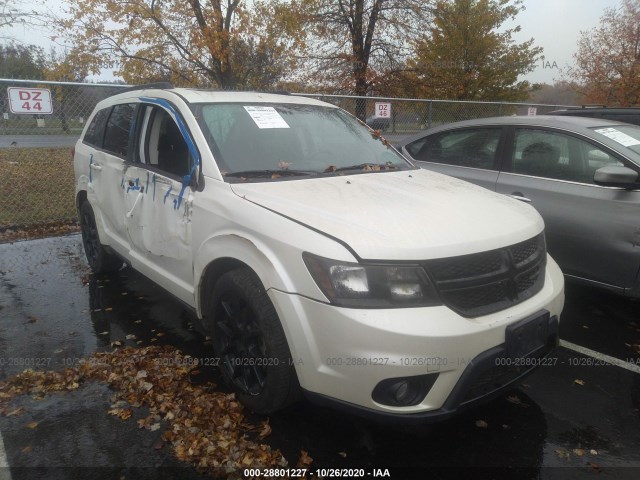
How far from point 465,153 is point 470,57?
1839cm

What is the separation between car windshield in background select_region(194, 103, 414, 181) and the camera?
3156 mm

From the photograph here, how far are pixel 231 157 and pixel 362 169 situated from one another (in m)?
0.93

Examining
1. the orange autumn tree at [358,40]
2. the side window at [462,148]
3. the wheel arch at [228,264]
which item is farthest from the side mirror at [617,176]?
the orange autumn tree at [358,40]

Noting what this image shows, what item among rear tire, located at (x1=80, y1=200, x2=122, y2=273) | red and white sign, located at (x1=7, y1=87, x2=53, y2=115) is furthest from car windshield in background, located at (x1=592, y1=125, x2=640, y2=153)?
red and white sign, located at (x1=7, y1=87, x2=53, y2=115)

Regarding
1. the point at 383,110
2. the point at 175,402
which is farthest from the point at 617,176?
the point at 383,110

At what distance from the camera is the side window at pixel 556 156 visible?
405 centimetres

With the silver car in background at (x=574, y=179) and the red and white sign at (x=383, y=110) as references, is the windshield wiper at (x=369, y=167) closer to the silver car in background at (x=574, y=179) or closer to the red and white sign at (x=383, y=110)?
the silver car in background at (x=574, y=179)

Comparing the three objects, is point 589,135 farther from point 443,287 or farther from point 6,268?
point 6,268

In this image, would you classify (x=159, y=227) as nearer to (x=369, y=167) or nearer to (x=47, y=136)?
(x=369, y=167)

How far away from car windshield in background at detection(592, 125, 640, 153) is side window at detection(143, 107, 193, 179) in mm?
3395

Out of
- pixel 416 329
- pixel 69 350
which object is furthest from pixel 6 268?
pixel 416 329

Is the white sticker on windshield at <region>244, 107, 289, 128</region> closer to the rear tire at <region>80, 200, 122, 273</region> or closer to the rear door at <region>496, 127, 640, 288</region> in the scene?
the rear door at <region>496, 127, 640, 288</region>

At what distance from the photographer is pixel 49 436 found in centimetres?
267

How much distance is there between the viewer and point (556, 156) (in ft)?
14.1
